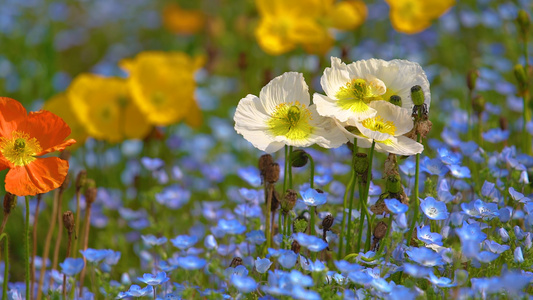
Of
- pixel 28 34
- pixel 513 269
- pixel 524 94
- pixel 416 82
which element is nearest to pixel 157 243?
pixel 416 82

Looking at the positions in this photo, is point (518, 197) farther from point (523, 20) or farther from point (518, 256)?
point (523, 20)

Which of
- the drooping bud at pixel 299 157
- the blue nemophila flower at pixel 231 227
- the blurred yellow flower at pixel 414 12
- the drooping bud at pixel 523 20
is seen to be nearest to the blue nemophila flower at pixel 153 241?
the blue nemophila flower at pixel 231 227

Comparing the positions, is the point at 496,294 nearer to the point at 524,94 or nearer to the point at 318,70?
the point at 524,94

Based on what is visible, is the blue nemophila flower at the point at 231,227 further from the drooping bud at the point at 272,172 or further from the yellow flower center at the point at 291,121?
the yellow flower center at the point at 291,121

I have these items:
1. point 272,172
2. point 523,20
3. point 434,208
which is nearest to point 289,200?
point 272,172

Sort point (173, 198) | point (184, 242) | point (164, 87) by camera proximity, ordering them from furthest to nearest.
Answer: point (164, 87)
point (173, 198)
point (184, 242)

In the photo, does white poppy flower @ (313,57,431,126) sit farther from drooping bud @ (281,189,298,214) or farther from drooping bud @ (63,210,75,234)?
drooping bud @ (63,210,75,234)
